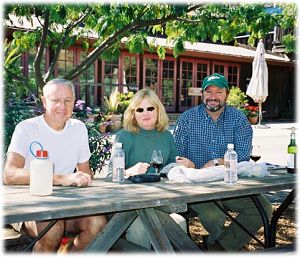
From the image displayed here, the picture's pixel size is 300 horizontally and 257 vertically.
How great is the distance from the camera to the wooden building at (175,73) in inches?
→ 597

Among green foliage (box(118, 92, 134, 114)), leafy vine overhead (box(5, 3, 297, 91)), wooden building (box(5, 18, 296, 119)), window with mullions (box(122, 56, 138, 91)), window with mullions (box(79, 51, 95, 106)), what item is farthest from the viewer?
window with mullions (box(122, 56, 138, 91))

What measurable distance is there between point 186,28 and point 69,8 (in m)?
1.67

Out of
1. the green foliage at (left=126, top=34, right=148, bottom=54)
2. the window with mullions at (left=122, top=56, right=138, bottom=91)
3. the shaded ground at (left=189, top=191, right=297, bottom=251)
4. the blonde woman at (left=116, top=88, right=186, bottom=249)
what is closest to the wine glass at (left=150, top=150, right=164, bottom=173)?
the blonde woman at (left=116, top=88, right=186, bottom=249)

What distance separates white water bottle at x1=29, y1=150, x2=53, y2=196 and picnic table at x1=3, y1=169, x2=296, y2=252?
5cm

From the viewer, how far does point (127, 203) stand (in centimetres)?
237

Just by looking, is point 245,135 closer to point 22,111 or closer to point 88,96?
point 22,111

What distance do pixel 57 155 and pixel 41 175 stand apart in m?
0.68

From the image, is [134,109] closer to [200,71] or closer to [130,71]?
[130,71]

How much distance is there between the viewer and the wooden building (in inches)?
597

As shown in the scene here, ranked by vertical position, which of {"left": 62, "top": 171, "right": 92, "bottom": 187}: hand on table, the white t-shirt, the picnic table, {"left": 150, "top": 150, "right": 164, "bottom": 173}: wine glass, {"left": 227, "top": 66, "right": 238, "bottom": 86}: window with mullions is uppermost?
{"left": 227, "top": 66, "right": 238, "bottom": 86}: window with mullions

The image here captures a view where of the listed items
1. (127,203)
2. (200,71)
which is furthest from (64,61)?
(127,203)

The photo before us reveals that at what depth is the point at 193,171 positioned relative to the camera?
3.09 metres

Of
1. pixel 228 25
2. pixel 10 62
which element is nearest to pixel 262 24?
pixel 228 25

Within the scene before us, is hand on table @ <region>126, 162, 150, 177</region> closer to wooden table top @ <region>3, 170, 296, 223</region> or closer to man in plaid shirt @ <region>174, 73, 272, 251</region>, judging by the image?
wooden table top @ <region>3, 170, 296, 223</region>
